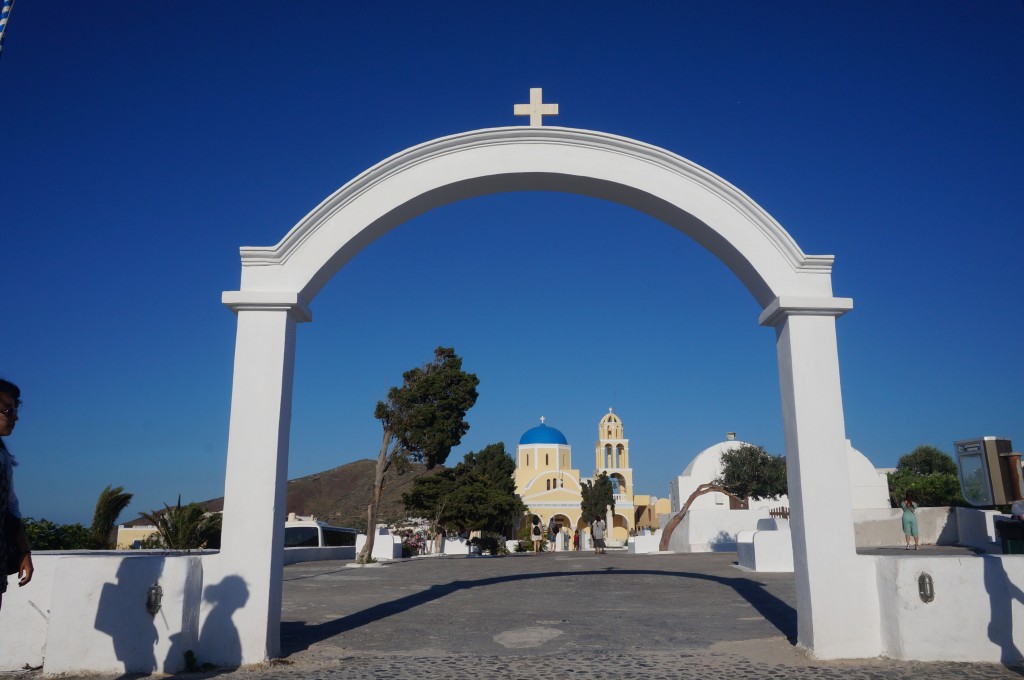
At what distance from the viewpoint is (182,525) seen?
13195 mm

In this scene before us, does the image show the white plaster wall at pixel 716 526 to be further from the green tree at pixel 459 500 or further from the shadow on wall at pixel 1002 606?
the shadow on wall at pixel 1002 606

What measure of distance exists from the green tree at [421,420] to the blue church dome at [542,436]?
3792 centimetres

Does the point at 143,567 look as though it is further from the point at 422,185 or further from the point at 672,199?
the point at 672,199

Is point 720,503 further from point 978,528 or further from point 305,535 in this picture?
point 305,535

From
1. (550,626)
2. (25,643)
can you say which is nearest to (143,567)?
(25,643)

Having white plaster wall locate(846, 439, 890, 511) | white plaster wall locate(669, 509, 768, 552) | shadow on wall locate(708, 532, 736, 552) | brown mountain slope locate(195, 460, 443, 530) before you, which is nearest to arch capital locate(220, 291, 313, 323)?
shadow on wall locate(708, 532, 736, 552)

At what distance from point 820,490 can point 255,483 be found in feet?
14.3

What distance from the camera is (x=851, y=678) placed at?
4.66m

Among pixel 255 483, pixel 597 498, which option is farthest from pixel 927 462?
pixel 255 483

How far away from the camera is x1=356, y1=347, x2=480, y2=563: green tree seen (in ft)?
69.2

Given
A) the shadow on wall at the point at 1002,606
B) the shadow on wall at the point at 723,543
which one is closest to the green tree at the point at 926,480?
the shadow on wall at the point at 723,543

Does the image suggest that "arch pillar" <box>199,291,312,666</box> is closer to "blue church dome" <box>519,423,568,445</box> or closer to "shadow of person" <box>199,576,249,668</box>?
"shadow of person" <box>199,576,249,668</box>

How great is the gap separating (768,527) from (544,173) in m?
11.8

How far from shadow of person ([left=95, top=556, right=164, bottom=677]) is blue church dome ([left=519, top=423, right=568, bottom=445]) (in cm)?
5529
